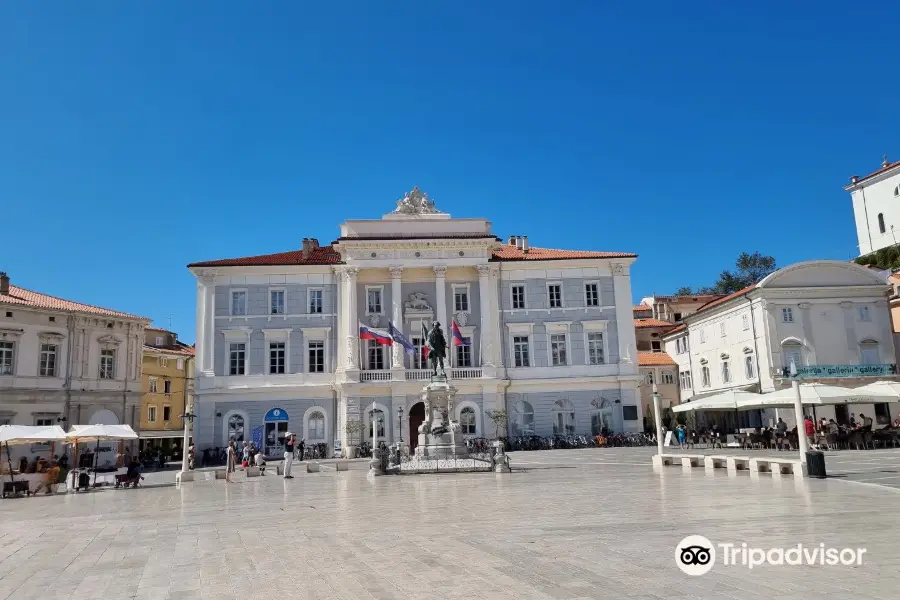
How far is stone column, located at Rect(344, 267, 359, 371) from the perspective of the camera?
40969mm

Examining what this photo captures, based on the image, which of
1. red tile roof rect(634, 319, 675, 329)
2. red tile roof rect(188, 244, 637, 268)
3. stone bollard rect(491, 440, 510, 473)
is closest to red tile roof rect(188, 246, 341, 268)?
red tile roof rect(188, 244, 637, 268)

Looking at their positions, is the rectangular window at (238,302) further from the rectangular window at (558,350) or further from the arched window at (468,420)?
the rectangular window at (558,350)

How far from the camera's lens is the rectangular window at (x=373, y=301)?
4219 centimetres

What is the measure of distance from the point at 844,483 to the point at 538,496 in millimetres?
6956

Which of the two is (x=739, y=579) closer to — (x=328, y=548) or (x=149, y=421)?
(x=328, y=548)

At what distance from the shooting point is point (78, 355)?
3869cm

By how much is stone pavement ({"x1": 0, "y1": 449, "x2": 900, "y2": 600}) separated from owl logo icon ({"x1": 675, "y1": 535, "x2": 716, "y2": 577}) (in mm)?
118

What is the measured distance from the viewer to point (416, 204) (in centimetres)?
4369

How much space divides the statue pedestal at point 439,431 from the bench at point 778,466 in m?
10.3

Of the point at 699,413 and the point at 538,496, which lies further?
the point at 699,413

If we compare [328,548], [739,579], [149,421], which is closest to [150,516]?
[328,548]

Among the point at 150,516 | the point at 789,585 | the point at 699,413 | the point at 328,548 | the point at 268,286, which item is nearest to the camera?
the point at 789,585

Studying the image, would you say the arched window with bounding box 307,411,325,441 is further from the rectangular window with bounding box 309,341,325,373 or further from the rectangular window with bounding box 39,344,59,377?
the rectangular window with bounding box 39,344,59,377

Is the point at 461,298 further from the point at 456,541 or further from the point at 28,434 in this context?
the point at 456,541
